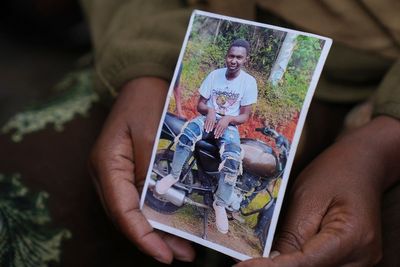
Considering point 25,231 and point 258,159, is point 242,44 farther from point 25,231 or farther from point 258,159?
point 25,231

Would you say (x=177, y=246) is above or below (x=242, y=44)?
below

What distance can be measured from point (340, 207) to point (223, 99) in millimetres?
163

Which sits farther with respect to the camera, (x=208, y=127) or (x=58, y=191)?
(x=58, y=191)

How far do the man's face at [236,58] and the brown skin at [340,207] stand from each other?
→ 0.15 metres

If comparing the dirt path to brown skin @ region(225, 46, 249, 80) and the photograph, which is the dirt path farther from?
brown skin @ region(225, 46, 249, 80)

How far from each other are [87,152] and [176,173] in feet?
0.81

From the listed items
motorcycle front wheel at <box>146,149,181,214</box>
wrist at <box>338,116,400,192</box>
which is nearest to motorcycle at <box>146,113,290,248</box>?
motorcycle front wheel at <box>146,149,181,214</box>

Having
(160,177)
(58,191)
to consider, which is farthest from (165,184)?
(58,191)

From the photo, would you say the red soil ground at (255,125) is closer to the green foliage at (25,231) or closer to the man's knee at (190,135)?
the man's knee at (190,135)

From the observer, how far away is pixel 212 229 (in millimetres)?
486

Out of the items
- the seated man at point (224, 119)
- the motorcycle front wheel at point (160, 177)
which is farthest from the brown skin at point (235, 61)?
the motorcycle front wheel at point (160, 177)

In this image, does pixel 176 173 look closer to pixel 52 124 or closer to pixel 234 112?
pixel 234 112

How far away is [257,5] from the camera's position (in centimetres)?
73

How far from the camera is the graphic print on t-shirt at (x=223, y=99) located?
484 millimetres
